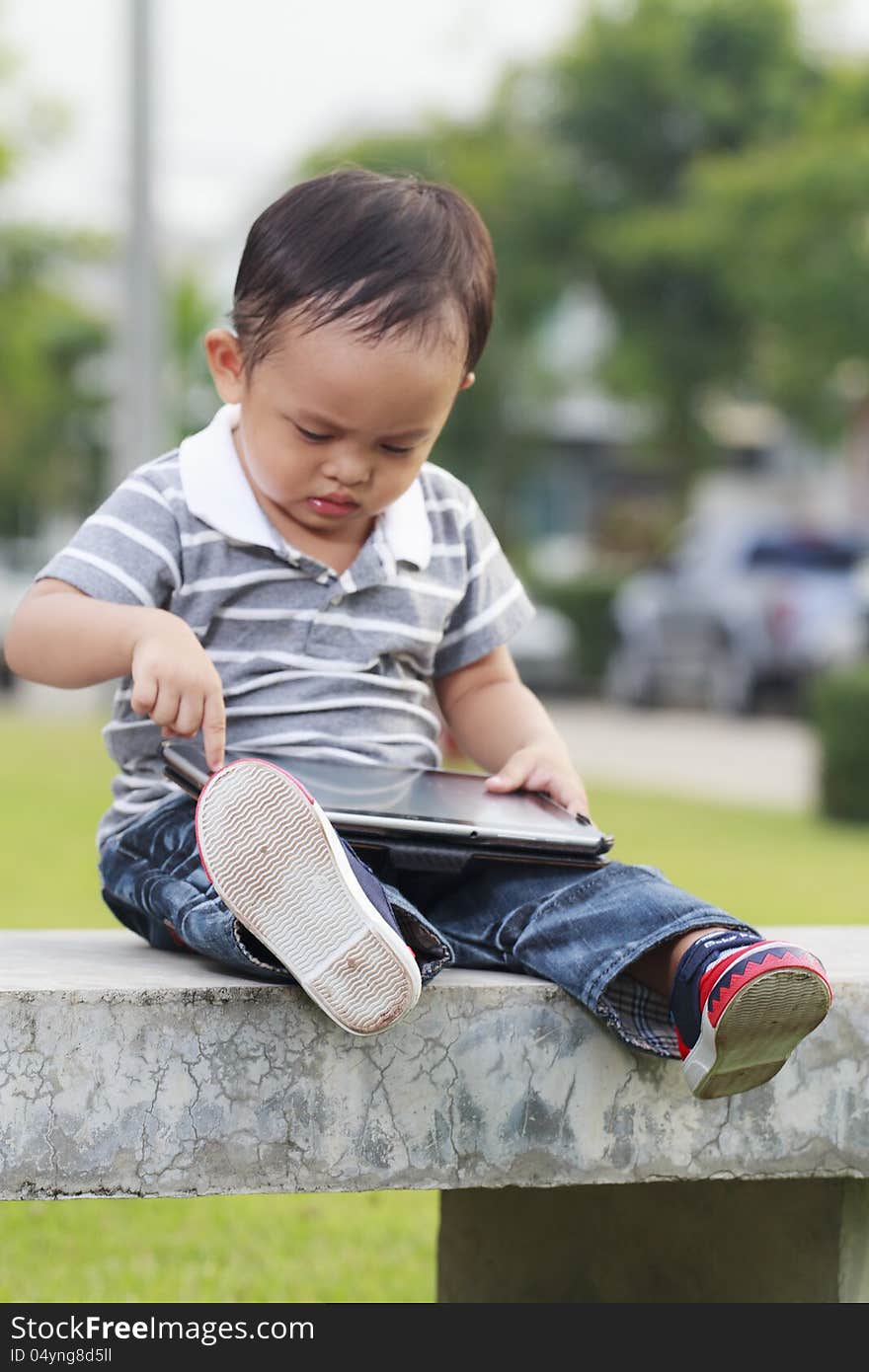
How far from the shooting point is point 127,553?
2.42 meters

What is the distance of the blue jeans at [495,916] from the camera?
2.13m

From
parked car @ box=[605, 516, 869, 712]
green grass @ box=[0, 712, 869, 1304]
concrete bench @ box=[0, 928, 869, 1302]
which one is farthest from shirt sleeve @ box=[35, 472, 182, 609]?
parked car @ box=[605, 516, 869, 712]

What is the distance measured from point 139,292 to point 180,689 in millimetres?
12120

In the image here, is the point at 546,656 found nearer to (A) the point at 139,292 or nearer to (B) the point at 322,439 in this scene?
(A) the point at 139,292

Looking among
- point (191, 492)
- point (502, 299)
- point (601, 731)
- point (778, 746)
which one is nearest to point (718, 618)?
point (601, 731)

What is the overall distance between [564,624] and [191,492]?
66.4ft

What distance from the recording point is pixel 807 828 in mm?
9484

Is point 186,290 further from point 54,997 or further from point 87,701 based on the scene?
point 54,997

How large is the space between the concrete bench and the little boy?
64mm

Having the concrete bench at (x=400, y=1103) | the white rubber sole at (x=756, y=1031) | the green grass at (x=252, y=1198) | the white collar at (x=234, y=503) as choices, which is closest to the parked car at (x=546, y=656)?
the green grass at (x=252, y=1198)

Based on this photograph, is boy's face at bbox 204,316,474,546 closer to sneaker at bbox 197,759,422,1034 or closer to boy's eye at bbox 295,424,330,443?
boy's eye at bbox 295,424,330,443

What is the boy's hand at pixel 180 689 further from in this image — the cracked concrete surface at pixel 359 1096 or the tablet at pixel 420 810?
the cracked concrete surface at pixel 359 1096

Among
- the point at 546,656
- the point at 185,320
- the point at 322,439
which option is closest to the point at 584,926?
the point at 322,439

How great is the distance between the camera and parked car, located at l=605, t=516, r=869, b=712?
55.1 ft
